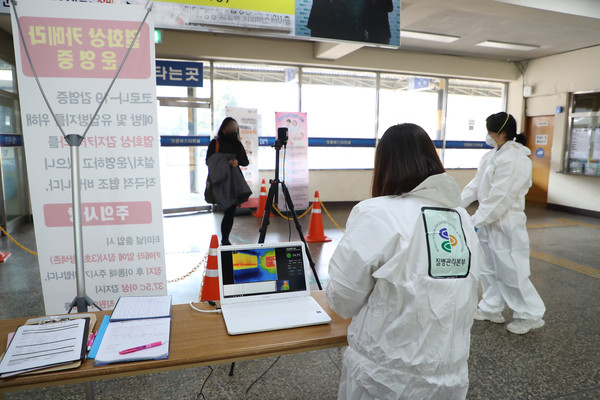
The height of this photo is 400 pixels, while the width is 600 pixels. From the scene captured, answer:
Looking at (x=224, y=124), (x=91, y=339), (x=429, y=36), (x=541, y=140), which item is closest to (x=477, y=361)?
(x=91, y=339)

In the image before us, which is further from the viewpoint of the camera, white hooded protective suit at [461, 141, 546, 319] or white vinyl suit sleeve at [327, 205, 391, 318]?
white hooded protective suit at [461, 141, 546, 319]

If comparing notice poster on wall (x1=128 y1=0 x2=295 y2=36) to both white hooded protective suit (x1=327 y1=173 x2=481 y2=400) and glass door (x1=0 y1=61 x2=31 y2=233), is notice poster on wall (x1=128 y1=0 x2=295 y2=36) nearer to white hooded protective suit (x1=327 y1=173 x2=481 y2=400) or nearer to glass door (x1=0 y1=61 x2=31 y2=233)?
white hooded protective suit (x1=327 y1=173 x2=481 y2=400)

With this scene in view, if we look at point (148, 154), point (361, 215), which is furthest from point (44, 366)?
point (148, 154)

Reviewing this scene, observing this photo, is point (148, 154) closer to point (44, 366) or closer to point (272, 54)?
point (44, 366)

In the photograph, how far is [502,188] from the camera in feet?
8.46

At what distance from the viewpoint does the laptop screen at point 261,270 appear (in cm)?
147

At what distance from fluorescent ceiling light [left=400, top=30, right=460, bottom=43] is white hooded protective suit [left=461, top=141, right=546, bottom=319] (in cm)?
432

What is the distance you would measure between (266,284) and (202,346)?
36 cm

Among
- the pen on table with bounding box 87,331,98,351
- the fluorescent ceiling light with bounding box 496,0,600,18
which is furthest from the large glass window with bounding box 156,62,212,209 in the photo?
the pen on table with bounding box 87,331,98,351

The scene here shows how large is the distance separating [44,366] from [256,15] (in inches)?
88.5

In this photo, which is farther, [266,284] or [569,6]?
[569,6]

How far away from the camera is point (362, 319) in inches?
44.9

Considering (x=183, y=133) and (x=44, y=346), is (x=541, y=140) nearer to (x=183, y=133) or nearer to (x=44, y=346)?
(x=183, y=133)

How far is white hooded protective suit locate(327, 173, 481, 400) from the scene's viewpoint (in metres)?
1.04
